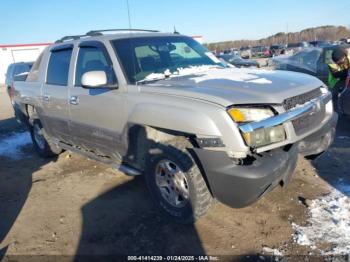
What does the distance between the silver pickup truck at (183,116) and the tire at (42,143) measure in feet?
3.20

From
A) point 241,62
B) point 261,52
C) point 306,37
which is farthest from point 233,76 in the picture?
point 306,37

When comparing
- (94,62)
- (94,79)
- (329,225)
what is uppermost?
(94,62)

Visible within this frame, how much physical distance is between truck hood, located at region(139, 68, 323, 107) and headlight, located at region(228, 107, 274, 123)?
7 centimetres

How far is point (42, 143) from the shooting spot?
21.1ft

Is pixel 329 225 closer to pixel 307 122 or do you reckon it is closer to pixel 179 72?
pixel 307 122

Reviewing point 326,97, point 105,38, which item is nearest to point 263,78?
point 326,97

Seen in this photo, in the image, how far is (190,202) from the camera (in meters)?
3.47

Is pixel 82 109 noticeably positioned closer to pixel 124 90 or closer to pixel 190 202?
pixel 124 90

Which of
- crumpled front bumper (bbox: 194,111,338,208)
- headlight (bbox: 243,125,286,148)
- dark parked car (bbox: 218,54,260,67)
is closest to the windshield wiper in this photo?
crumpled front bumper (bbox: 194,111,338,208)

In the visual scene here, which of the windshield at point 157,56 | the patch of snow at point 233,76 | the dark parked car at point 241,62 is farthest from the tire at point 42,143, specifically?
the dark parked car at point 241,62

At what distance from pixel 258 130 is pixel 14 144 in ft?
21.3

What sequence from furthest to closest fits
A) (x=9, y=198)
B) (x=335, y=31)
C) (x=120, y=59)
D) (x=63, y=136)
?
1. (x=335, y=31)
2. (x=63, y=136)
3. (x=9, y=198)
4. (x=120, y=59)

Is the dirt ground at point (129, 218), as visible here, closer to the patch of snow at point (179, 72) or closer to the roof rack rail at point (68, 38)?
the patch of snow at point (179, 72)

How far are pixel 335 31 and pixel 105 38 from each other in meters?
60.8
